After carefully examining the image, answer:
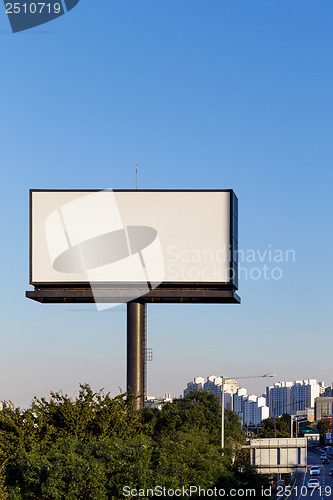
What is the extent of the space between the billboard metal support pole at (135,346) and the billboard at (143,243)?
9.25 ft

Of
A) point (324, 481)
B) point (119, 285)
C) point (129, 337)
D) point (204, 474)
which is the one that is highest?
point (119, 285)

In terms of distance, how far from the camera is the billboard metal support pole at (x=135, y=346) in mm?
75688

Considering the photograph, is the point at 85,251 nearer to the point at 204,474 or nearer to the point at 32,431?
the point at 32,431

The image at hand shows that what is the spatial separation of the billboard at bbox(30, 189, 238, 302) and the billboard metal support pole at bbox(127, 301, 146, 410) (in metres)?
2.82

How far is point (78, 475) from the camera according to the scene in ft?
128

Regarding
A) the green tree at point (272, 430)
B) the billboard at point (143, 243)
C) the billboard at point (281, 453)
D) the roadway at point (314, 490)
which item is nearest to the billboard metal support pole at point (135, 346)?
the billboard at point (143, 243)

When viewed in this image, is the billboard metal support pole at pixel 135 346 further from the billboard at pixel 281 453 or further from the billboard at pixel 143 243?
the billboard at pixel 281 453

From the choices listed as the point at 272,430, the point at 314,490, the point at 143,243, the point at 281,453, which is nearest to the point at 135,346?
the point at 143,243

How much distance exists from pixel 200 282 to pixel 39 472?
3679cm

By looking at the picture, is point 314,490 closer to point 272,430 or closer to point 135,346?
point 135,346

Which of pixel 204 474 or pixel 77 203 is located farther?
pixel 77 203

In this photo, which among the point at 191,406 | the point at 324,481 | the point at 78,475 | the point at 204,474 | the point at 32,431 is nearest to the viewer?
the point at 78,475

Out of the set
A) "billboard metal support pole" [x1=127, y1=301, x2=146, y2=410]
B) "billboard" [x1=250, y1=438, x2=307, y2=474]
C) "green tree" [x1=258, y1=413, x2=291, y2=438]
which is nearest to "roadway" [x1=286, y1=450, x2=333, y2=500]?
"billboard metal support pole" [x1=127, y1=301, x2=146, y2=410]

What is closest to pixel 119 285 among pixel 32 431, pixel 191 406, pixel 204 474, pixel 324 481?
pixel 191 406
